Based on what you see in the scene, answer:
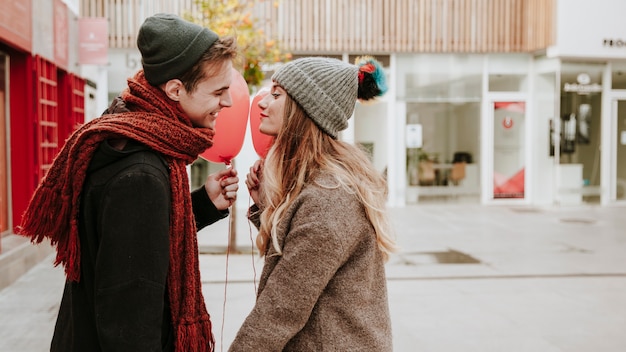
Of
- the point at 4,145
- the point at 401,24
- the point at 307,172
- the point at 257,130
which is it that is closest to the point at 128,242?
the point at 307,172

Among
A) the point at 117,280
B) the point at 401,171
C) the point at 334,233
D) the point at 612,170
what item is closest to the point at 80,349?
the point at 117,280

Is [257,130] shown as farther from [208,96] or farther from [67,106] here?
[67,106]

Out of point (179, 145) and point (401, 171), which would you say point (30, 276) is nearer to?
point (179, 145)

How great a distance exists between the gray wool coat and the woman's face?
0.28 meters

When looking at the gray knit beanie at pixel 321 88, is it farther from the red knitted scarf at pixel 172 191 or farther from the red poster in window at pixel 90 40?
the red poster in window at pixel 90 40

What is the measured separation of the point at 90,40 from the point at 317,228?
11247 mm

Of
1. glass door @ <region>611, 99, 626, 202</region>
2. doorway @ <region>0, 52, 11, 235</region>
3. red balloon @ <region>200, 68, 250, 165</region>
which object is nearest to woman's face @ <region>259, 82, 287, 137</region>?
red balloon @ <region>200, 68, 250, 165</region>

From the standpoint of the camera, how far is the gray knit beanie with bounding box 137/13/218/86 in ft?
6.02

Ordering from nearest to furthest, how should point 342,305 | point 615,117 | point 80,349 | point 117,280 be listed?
point 117,280
point 80,349
point 342,305
point 615,117

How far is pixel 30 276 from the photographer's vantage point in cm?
802

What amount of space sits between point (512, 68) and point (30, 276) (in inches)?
495

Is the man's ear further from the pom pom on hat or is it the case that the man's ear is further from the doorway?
the doorway

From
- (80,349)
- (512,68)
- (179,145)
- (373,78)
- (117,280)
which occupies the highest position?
(512,68)

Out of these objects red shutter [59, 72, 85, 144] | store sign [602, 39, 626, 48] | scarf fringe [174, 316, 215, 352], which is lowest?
scarf fringe [174, 316, 215, 352]
